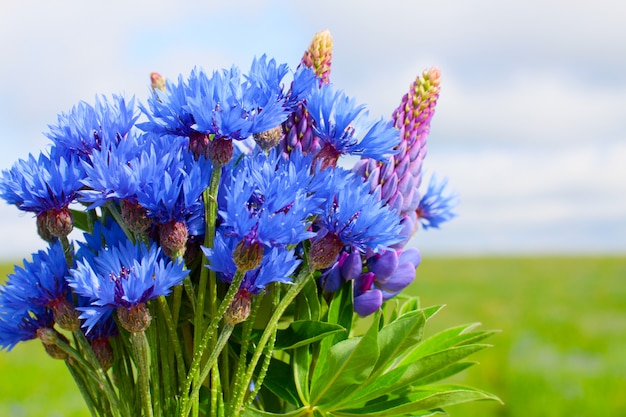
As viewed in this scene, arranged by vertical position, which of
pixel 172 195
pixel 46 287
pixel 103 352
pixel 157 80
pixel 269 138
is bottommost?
pixel 103 352

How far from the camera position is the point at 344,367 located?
1.13m

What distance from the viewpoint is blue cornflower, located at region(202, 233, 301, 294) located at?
99cm

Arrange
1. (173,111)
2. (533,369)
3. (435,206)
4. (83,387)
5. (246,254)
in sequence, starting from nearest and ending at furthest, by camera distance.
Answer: (246,254), (173,111), (83,387), (435,206), (533,369)

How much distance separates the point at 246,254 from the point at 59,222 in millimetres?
323

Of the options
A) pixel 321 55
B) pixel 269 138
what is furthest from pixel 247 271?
pixel 321 55

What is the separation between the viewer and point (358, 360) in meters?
1.12

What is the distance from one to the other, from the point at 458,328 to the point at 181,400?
0.60 m

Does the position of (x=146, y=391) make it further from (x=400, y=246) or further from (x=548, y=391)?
(x=548, y=391)

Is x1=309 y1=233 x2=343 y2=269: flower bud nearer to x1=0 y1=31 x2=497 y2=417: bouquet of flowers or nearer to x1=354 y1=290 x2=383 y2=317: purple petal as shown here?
x1=0 y1=31 x2=497 y2=417: bouquet of flowers

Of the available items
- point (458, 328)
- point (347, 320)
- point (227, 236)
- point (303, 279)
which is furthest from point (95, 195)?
point (458, 328)

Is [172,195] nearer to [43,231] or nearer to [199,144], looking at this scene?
[199,144]

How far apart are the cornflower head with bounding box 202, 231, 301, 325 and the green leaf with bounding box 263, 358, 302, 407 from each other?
0.25m

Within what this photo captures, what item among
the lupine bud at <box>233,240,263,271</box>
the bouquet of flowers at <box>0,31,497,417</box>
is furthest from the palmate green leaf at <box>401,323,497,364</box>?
the lupine bud at <box>233,240,263,271</box>

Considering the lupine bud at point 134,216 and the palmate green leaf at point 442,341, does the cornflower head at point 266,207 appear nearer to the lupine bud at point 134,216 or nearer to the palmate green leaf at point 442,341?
the lupine bud at point 134,216
